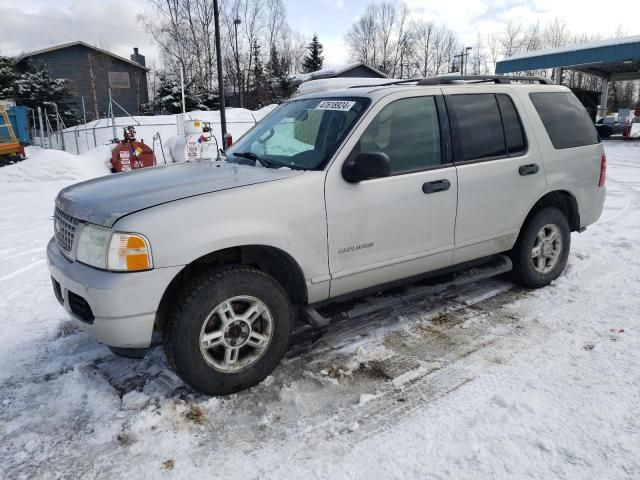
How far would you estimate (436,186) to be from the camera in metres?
3.60

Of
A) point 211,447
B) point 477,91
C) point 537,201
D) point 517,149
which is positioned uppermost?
point 477,91

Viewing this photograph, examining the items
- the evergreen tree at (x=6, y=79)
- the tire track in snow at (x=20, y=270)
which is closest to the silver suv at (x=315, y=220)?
the tire track in snow at (x=20, y=270)

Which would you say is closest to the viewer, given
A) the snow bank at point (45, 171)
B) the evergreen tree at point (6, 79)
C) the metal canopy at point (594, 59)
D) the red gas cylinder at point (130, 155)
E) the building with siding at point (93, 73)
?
the snow bank at point (45, 171)

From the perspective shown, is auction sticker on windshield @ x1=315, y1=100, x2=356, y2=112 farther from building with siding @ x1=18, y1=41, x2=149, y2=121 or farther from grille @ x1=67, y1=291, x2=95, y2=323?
building with siding @ x1=18, y1=41, x2=149, y2=121

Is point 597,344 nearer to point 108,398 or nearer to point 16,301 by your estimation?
point 108,398

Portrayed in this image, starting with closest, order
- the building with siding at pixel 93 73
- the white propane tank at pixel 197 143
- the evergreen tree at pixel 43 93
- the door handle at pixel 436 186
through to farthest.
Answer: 1. the door handle at pixel 436 186
2. the white propane tank at pixel 197 143
3. the evergreen tree at pixel 43 93
4. the building with siding at pixel 93 73

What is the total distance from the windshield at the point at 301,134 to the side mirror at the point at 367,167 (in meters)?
0.17

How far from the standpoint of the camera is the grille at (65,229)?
2.95m

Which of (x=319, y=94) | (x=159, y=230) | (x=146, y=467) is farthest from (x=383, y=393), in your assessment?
(x=319, y=94)

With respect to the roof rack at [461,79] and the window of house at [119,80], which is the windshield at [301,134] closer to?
the roof rack at [461,79]

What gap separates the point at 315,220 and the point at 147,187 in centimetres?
108

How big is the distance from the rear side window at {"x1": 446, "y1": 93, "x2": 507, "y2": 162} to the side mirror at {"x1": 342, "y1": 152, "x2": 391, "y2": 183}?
3.15 ft

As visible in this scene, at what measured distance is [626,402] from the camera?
111 inches

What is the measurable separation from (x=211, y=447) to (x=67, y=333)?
2.01m
